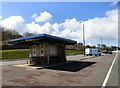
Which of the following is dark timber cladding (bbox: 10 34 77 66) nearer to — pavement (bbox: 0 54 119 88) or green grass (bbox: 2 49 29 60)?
pavement (bbox: 0 54 119 88)

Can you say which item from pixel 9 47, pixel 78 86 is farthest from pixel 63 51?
pixel 9 47

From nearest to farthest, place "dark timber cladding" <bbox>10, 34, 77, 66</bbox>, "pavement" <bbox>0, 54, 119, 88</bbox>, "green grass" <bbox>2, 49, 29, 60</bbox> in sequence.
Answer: "pavement" <bbox>0, 54, 119, 88</bbox>
"dark timber cladding" <bbox>10, 34, 77, 66</bbox>
"green grass" <bbox>2, 49, 29, 60</bbox>

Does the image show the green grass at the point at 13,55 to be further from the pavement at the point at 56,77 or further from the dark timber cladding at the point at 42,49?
the pavement at the point at 56,77

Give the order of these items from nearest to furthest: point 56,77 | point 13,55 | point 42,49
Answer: point 56,77
point 42,49
point 13,55

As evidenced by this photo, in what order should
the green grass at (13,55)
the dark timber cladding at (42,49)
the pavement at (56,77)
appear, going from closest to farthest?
1. the pavement at (56,77)
2. the dark timber cladding at (42,49)
3. the green grass at (13,55)

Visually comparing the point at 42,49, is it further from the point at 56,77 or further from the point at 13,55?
the point at 13,55

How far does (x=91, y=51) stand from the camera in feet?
225

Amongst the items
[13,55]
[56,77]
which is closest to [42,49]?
[56,77]

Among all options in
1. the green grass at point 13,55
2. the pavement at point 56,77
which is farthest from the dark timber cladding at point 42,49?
the green grass at point 13,55

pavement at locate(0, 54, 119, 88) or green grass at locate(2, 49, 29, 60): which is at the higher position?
green grass at locate(2, 49, 29, 60)

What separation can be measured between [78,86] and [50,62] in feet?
52.6

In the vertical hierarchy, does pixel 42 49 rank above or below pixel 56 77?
above

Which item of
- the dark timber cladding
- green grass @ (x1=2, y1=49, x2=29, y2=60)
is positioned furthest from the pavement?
green grass @ (x1=2, y1=49, x2=29, y2=60)

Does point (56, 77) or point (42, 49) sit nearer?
point (56, 77)
